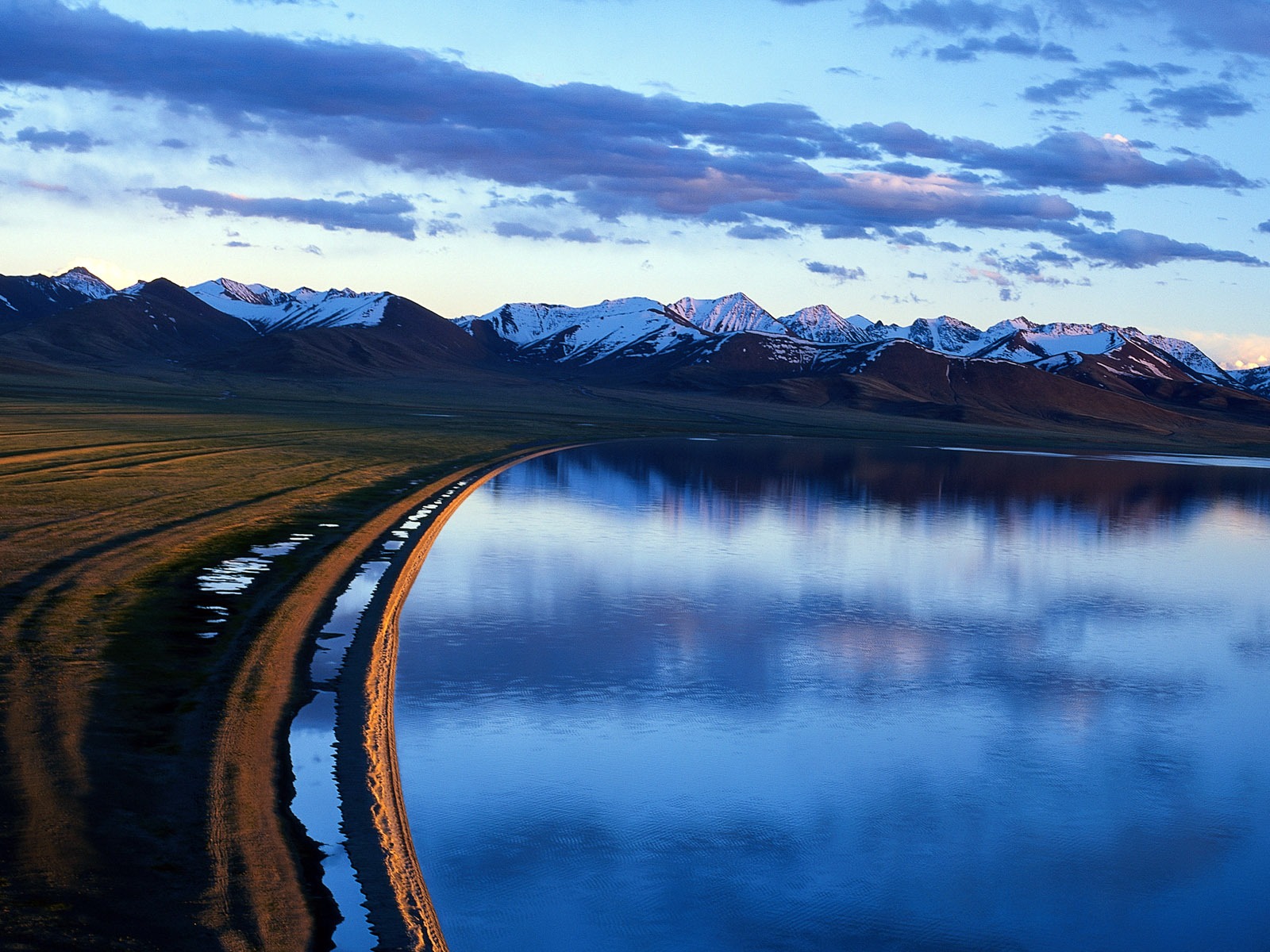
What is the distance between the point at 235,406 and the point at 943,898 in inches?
3535

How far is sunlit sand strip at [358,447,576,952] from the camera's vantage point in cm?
788

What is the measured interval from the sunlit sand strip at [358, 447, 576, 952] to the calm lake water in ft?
0.46

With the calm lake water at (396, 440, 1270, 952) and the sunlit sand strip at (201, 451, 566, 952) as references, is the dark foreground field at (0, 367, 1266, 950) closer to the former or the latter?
the sunlit sand strip at (201, 451, 566, 952)

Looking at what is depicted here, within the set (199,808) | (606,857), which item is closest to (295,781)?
(199,808)

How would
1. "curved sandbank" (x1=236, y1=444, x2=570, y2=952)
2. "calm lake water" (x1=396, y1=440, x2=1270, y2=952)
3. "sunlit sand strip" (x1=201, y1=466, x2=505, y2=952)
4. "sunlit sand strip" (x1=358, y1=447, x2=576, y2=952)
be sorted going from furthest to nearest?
"calm lake water" (x1=396, y1=440, x2=1270, y2=952)
"sunlit sand strip" (x1=358, y1=447, x2=576, y2=952)
"curved sandbank" (x1=236, y1=444, x2=570, y2=952)
"sunlit sand strip" (x1=201, y1=466, x2=505, y2=952)

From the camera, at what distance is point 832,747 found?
11.7 metres

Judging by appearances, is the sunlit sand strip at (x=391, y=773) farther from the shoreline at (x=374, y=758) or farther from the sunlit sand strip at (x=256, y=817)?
the sunlit sand strip at (x=256, y=817)

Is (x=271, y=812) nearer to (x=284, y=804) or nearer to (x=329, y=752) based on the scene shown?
(x=284, y=804)

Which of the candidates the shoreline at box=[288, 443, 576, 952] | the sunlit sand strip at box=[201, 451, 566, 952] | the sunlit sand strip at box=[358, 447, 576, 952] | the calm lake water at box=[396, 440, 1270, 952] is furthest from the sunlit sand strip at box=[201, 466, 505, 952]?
the calm lake water at box=[396, 440, 1270, 952]

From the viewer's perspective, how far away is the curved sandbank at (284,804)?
300 inches

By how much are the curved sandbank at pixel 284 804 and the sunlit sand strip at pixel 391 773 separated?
0.01m

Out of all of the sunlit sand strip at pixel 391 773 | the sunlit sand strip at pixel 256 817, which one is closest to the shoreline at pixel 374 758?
the sunlit sand strip at pixel 391 773

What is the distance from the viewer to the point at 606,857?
8.91 metres

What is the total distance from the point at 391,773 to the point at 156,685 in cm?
316
